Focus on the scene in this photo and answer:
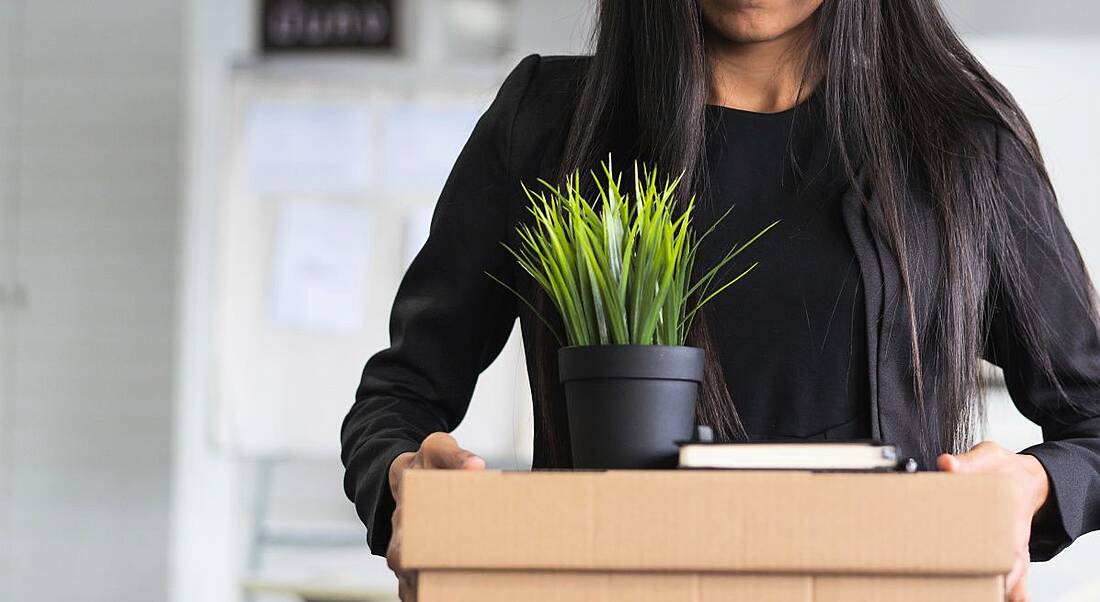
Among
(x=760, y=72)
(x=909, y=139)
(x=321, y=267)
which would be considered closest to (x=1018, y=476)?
(x=909, y=139)

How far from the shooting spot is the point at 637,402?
2.62 feet

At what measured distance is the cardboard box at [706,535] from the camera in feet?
2.22

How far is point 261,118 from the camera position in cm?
425

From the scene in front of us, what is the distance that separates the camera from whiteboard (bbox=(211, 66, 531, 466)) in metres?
4.23

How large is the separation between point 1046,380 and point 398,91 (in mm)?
3307

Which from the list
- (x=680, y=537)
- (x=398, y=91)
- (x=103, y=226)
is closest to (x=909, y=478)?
(x=680, y=537)

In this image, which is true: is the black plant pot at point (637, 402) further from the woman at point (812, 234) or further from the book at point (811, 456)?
the woman at point (812, 234)

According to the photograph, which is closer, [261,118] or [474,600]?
[474,600]

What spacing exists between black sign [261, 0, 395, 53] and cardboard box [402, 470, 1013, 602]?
3866mm

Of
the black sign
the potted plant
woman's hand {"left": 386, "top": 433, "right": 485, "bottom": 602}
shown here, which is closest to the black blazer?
woman's hand {"left": 386, "top": 433, "right": 485, "bottom": 602}

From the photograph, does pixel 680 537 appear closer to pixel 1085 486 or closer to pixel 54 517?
pixel 1085 486

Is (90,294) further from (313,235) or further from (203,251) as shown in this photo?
(313,235)

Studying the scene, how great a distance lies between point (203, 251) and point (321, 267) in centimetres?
41

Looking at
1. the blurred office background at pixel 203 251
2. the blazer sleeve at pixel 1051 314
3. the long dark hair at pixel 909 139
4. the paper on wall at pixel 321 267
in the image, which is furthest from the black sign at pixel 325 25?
the blazer sleeve at pixel 1051 314
